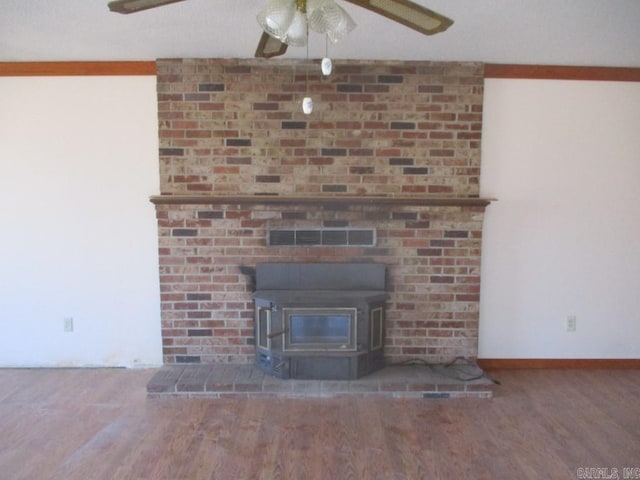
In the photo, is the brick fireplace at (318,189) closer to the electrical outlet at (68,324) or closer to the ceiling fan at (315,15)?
the electrical outlet at (68,324)

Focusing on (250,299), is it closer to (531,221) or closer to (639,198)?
(531,221)

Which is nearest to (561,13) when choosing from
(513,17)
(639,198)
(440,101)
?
(513,17)

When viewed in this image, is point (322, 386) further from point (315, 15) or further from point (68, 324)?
point (315, 15)

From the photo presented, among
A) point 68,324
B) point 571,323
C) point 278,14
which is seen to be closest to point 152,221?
point 68,324

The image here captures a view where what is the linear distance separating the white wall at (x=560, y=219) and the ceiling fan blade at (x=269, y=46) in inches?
69.1

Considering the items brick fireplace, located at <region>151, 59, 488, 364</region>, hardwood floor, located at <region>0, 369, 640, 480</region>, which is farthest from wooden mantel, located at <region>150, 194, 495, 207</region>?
hardwood floor, located at <region>0, 369, 640, 480</region>

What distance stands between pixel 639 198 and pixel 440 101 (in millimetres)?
1673

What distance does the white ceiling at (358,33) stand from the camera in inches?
87.0

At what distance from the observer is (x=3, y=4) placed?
2.18 m

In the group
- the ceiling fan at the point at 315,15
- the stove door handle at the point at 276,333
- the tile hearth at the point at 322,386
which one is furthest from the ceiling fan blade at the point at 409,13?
the tile hearth at the point at 322,386

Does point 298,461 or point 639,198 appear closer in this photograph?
point 298,461

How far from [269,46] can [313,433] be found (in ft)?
6.64

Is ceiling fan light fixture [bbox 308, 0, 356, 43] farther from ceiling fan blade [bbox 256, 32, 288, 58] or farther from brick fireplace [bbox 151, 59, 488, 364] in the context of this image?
brick fireplace [bbox 151, 59, 488, 364]

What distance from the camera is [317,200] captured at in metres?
2.96
